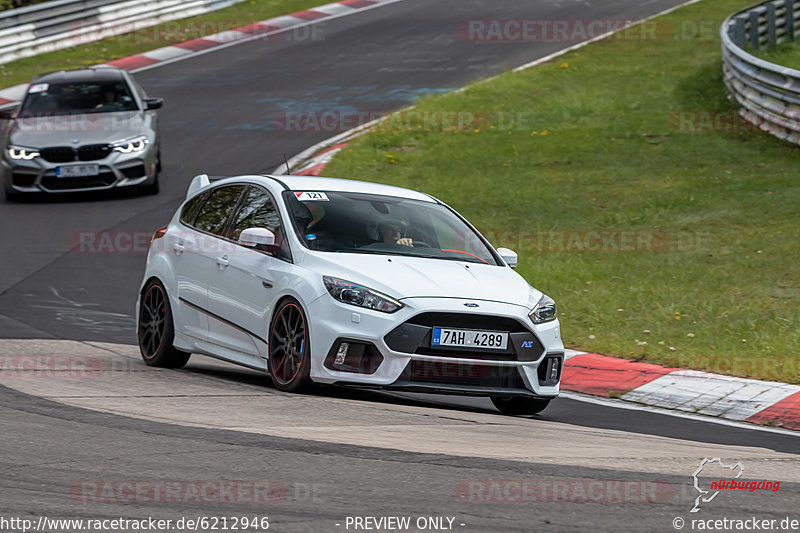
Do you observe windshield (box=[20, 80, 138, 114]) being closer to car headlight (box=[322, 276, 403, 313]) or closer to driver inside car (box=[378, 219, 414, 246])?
driver inside car (box=[378, 219, 414, 246])

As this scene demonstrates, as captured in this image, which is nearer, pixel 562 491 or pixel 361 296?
pixel 562 491

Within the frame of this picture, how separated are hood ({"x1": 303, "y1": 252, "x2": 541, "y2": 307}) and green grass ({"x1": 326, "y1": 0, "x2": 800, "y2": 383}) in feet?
7.89

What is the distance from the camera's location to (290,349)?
8.11 meters

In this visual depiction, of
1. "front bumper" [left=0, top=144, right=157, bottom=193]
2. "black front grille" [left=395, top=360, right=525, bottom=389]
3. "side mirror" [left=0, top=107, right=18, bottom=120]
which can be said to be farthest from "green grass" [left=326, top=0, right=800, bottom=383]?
"side mirror" [left=0, top=107, right=18, bottom=120]

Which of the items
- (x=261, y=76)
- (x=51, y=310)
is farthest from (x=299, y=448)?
(x=261, y=76)

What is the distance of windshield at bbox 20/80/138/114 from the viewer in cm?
1834

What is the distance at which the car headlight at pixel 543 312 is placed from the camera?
820cm

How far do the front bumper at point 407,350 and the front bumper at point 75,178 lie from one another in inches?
399

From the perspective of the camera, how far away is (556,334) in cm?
839

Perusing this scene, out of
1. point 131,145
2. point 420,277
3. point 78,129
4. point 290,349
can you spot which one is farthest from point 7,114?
point 420,277

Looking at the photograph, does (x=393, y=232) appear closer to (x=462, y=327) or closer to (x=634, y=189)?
(x=462, y=327)

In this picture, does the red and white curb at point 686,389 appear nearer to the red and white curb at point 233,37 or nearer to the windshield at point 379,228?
the windshield at point 379,228

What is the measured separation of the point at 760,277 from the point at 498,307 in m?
5.57

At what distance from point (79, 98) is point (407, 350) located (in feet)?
40.0
